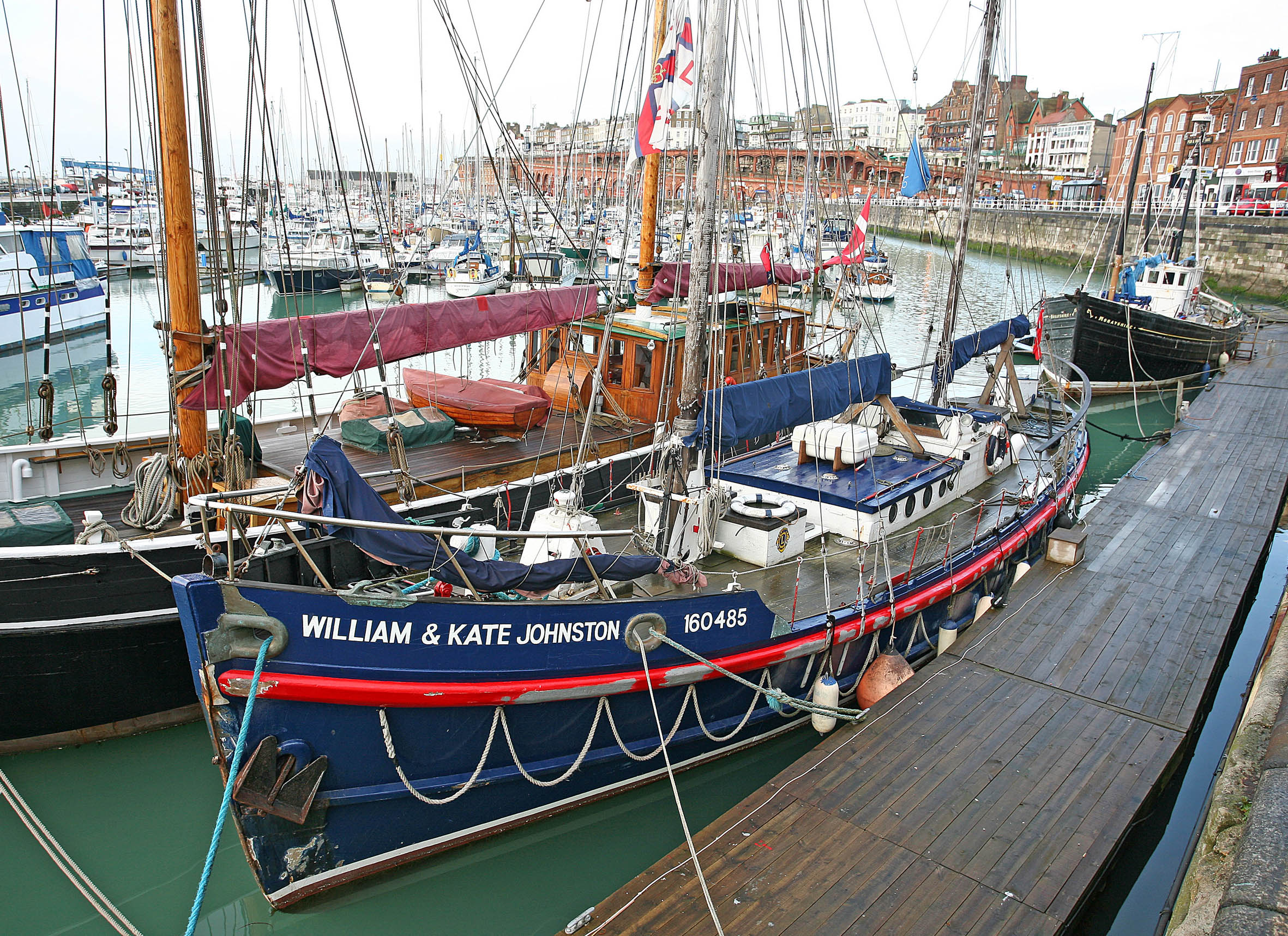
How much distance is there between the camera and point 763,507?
10.8 meters

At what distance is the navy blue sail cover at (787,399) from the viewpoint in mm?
10102

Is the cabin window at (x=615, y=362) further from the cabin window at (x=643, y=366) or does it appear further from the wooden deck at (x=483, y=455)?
the wooden deck at (x=483, y=455)

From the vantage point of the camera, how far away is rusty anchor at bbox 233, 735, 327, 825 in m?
6.29

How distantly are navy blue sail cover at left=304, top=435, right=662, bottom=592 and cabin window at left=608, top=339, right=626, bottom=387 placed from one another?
7.93m

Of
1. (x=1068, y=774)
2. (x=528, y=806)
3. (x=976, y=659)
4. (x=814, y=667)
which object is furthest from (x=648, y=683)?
(x=976, y=659)

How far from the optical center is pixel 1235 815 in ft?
21.0

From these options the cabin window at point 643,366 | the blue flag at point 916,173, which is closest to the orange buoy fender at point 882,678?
the cabin window at point 643,366

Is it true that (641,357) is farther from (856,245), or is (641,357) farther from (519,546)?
(856,245)

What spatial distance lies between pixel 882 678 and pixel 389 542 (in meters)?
6.08

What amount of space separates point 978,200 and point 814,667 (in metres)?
102

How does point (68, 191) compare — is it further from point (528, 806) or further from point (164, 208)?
point (528, 806)

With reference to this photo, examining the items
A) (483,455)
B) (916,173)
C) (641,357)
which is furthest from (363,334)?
(916,173)

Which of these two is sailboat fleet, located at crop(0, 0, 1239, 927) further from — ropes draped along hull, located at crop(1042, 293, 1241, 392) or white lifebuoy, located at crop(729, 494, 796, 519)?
ropes draped along hull, located at crop(1042, 293, 1241, 392)

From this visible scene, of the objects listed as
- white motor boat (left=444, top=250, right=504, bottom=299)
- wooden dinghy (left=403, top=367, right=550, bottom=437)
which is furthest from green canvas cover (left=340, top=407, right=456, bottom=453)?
white motor boat (left=444, top=250, right=504, bottom=299)
